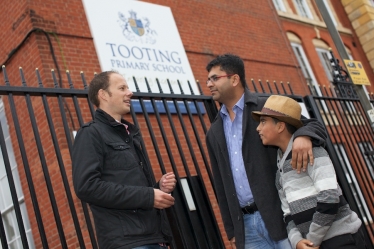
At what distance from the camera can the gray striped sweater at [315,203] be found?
3271 mm

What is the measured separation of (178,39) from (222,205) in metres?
7.52

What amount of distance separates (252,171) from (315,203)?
66 centimetres

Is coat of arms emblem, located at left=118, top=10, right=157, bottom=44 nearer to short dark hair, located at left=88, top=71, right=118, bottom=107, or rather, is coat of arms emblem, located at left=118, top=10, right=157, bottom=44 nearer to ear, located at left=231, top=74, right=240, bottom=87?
ear, located at left=231, top=74, right=240, bottom=87

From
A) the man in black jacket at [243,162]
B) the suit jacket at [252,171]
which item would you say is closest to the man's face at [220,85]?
the man in black jacket at [243,162]

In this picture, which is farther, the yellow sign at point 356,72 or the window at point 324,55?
the window at point 324,55

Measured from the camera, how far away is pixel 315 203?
3.43 metres

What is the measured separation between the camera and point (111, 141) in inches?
136

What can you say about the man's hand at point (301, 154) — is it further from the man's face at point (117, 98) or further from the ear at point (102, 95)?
the ear at point (102, 95)

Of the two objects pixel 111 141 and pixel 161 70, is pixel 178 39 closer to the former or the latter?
pixel 161 70

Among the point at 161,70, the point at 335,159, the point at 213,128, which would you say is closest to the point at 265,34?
the point at 161,70

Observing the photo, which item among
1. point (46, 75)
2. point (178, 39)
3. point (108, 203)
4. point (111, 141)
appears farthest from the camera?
point (178, 39)

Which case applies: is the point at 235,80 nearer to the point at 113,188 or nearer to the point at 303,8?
the point at 113,188

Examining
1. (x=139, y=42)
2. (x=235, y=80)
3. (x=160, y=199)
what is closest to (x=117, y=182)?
(x=160, y=199)

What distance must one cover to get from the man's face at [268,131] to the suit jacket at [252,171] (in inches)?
6.2
